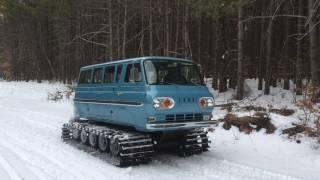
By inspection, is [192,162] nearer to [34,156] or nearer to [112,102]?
[112,102]

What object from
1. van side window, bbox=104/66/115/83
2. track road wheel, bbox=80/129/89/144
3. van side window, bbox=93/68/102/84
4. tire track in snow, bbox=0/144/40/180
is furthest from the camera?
track road wheel, bbox=80/129/89/144

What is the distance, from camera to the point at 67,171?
10367 millimetres

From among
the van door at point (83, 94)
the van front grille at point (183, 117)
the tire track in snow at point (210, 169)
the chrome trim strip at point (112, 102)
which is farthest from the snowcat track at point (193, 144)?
the van door at point (83, 94)

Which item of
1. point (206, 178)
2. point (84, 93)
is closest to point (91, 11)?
point (84, 93)

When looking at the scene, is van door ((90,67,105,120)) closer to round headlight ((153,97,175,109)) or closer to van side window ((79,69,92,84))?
van side window ((79,69,92,84))

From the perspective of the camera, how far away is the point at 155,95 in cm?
1063

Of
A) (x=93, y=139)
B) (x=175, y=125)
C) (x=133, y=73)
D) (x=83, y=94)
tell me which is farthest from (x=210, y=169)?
(x=83, y=94)

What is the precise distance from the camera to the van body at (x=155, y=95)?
10.7 meters

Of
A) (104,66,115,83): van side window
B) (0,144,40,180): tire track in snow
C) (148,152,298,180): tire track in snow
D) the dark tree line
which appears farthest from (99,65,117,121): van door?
the dark tree line

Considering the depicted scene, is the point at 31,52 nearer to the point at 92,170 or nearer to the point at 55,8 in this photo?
the point at 55,8

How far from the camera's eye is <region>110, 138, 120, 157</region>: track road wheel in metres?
11.3

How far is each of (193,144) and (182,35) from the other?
21.6 meters

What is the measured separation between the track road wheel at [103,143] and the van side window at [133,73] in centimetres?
175

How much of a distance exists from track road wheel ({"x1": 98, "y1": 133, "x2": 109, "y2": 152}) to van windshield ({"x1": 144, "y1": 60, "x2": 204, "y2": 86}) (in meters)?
2.29
